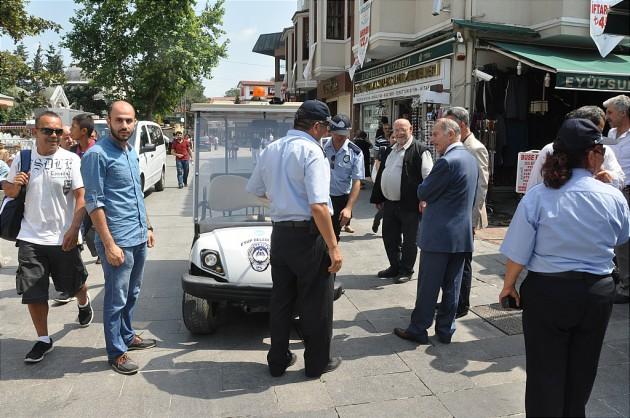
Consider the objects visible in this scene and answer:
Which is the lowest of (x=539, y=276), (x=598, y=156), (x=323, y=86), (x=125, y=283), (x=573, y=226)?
(x=125, y=283)

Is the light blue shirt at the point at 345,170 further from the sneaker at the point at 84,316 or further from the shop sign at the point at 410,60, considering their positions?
the shop sign at the point at 410,60

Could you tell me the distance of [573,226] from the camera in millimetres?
2438

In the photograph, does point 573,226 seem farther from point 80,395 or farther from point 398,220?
point 398,220

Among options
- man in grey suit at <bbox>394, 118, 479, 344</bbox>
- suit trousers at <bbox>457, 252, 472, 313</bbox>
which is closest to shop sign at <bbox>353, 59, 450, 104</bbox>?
suit trousers at <bbox>457, 252, 472, 313</bbox>

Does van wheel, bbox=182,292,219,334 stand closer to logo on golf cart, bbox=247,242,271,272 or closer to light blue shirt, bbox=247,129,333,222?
logo on golf cart, bbox=247,242,271,272

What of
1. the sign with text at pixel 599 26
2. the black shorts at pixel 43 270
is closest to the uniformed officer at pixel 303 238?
the black shorts at pixel 43 270

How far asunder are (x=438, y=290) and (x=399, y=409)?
1.25 meters

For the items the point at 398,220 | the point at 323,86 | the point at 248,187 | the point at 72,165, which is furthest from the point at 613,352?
the point at 323,86

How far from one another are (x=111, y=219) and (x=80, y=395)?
1.20 meters

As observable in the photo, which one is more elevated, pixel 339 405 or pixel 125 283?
pixel 125 283

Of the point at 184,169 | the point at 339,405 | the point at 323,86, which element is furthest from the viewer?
the point at 323,86

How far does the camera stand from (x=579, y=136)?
2.44 m

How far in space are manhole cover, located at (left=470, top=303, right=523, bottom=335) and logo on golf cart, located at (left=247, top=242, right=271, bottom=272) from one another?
2.23 meters

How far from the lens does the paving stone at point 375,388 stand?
11.1 ft
